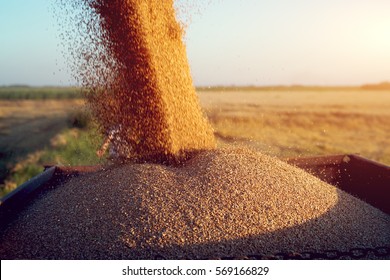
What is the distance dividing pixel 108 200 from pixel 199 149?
1.01 m

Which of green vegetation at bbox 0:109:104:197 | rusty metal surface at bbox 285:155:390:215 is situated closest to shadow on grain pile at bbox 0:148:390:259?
rusty metal surface at bbox 285:155:390:215

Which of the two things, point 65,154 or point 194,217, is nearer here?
point 194,217

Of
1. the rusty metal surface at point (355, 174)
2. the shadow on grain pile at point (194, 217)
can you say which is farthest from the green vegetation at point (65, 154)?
the rusty metal surface at point (355, 174)

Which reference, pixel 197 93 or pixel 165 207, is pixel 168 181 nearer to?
pixel 165 207

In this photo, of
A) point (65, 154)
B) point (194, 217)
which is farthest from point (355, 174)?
point (65, 154)

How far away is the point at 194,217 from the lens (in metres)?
2.62

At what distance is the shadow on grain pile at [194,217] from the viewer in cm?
250

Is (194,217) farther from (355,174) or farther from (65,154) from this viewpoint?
(65,154)

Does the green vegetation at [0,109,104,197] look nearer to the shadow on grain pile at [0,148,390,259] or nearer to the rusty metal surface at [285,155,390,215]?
the shadow on grain pile at [0,148,390,259]

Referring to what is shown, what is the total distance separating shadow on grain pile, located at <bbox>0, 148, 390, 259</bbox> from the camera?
98.3 inches

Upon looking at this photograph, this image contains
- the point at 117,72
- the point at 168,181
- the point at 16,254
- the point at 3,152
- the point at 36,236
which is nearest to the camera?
the point at 16,254

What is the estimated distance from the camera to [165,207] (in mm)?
2699

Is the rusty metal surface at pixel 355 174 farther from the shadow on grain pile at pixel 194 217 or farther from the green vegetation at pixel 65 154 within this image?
the green vegetation at pixel 65 154

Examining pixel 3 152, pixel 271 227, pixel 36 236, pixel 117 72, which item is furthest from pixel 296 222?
pixel 3 152
